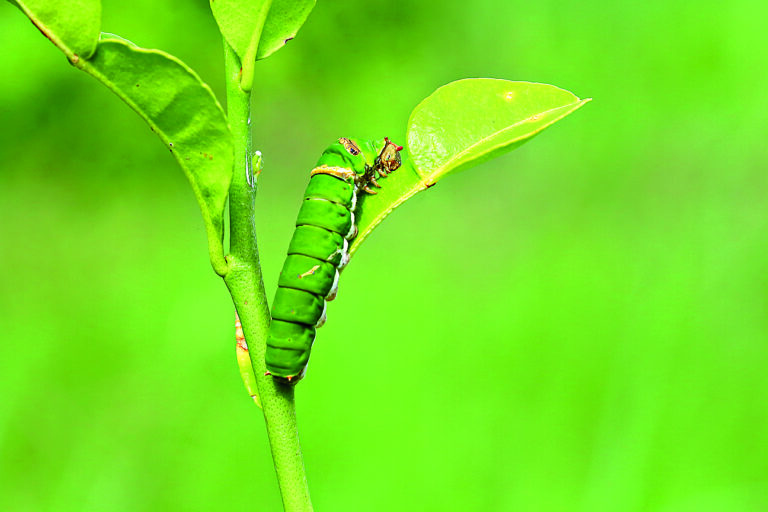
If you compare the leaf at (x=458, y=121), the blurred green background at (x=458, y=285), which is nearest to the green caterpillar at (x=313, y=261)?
the leaf at (x=458, y=121)

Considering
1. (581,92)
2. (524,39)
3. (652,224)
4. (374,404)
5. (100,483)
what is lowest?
(100,483)

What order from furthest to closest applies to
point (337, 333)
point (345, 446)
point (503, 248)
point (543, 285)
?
point (503, 248) → point (543, 285) → point (337, 333) → point (345, 446)

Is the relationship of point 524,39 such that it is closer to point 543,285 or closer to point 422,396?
point 543,285

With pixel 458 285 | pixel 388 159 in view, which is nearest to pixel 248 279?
pixel 388 159

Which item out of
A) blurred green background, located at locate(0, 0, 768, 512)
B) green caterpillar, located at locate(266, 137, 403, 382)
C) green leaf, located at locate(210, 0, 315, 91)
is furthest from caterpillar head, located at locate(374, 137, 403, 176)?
blurred green background, located at locate(0, 0, 768, 512)

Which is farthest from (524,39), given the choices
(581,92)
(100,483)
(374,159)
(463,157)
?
(463,157)

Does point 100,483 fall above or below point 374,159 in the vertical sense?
below

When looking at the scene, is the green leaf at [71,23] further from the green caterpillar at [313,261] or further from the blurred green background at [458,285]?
the blurred green background at [458,285]
